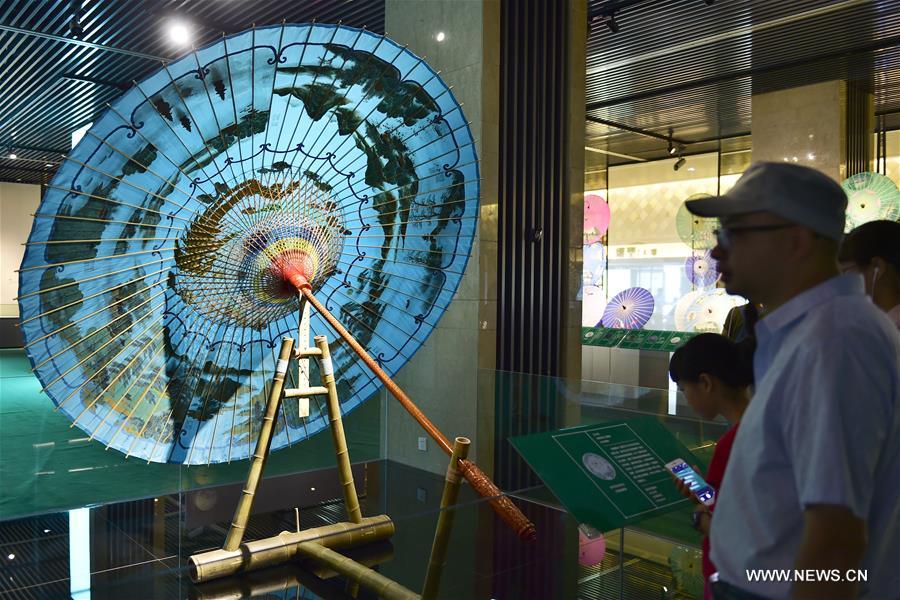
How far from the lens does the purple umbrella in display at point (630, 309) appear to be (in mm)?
10414

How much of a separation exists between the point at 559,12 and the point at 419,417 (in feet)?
11.5

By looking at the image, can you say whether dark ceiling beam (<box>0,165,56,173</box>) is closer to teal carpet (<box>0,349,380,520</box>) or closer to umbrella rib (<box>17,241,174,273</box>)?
teal carpet (<box>0,349,380,520</box>)

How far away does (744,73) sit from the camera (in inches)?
323

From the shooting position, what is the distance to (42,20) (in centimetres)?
649

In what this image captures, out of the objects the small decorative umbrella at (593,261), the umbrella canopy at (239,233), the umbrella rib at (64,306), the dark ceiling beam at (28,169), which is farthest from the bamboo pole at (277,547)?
the dark ceiling beam at (28,169)

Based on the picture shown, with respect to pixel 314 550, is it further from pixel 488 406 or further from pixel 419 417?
pixel 488 406

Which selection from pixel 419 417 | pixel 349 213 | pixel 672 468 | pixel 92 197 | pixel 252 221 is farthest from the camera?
pixel 349 213

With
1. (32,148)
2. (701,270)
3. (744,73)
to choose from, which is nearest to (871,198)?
(744,73)

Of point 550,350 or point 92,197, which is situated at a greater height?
point 92,197

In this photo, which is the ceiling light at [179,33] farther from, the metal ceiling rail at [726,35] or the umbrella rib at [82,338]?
the umbrella rib at [82,338]

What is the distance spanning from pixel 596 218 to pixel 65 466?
276 inches

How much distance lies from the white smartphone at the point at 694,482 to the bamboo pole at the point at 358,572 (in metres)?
1.32

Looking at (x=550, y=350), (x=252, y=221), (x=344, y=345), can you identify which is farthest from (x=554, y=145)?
(x=252, y=221)

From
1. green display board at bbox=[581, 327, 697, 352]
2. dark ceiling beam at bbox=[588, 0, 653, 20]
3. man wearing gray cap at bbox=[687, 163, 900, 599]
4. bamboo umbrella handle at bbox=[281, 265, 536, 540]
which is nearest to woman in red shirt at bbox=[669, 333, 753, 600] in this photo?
bamboo umbrella handle at bbox=[281, 265, 536, 540]
